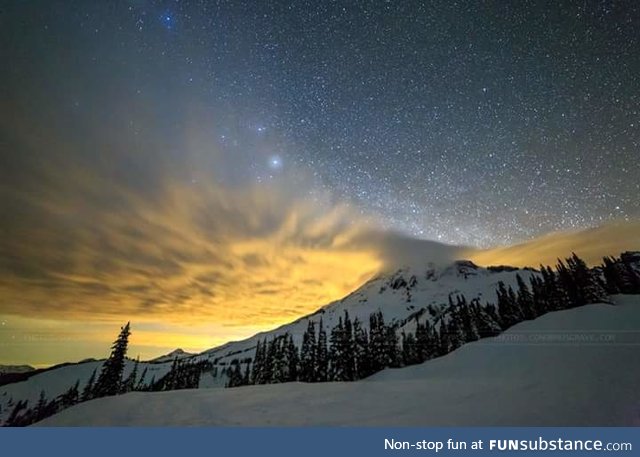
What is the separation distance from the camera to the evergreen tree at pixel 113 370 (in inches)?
1372

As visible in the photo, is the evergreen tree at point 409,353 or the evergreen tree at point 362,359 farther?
the evergreen tree at point 409,353

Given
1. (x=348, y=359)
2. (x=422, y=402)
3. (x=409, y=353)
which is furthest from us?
(x=409, y=353)

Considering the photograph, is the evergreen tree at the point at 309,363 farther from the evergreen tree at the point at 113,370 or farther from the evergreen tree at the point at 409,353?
the evergreen tree at the point at 113,370

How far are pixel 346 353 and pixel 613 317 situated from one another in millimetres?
25646

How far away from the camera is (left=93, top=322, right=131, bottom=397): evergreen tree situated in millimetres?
34844

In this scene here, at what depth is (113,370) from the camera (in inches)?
1410

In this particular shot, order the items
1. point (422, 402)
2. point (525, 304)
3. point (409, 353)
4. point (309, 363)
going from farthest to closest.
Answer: point (525, 304)
point (409, 353)
point (309, 363)
point (422, 402)

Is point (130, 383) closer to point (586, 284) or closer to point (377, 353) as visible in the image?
point (377, 353)

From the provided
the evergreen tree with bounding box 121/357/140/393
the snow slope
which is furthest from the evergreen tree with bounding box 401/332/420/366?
the evergreen tree with bounding box 121/357/140/393

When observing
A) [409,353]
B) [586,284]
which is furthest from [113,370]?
[586,284]

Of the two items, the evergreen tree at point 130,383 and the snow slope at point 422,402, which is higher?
the evergreen tree at point 130,383

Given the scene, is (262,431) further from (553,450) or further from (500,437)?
(553,450)

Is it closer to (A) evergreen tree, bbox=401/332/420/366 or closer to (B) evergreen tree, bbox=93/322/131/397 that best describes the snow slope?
(B) evergreen tree, bbox=93/322/131/397

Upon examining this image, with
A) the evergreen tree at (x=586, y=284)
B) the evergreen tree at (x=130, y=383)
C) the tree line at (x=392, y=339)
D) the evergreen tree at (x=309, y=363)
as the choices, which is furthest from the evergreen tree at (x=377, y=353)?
the evergreen tree at (x=130, y=383)
